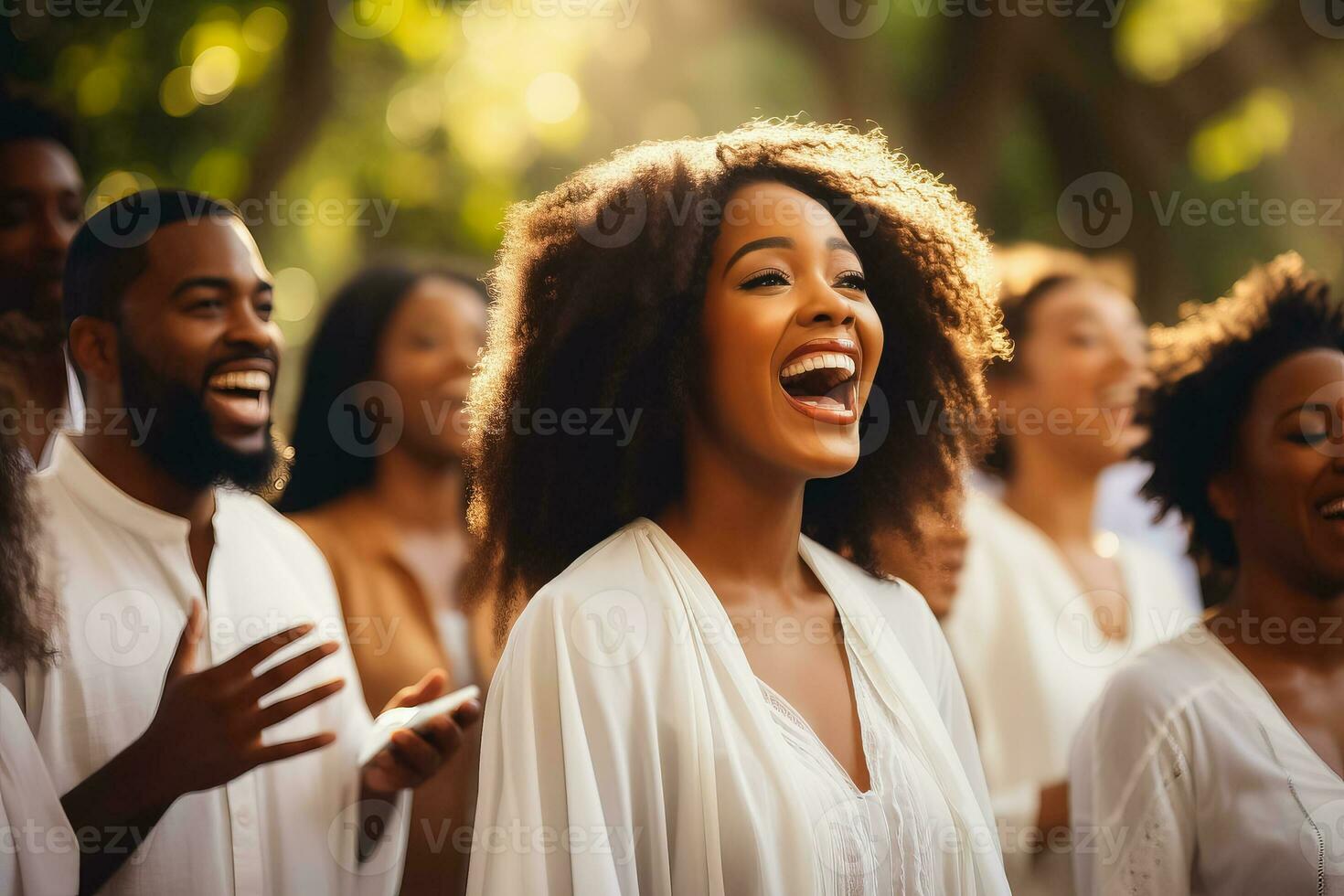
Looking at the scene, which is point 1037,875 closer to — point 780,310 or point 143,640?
point 780,310

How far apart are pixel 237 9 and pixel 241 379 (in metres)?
3.67

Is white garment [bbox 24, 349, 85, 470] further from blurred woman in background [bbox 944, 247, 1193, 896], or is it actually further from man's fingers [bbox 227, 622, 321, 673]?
blurred woman in background [bbox 944, 247, 1193, 896]

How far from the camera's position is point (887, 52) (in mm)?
6465

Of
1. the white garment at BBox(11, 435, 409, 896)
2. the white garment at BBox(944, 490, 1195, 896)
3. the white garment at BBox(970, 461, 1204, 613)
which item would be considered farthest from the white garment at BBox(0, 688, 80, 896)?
the white garment at BBox(970, 461, 1204, 613)

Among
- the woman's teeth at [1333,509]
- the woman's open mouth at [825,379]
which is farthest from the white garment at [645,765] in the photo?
the woman's teeth at [1333,509]

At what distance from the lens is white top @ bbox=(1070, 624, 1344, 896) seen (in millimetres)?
2652

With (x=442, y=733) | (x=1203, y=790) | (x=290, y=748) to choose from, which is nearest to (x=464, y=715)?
(x=442, y=733)

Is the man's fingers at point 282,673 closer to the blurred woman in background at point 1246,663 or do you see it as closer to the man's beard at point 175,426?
the man's beard at point 175,426

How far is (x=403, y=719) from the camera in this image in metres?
2.87

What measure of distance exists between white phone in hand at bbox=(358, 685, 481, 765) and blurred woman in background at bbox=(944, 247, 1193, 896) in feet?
5.72

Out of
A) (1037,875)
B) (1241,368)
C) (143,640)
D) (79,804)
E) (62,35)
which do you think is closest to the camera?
(79,804)

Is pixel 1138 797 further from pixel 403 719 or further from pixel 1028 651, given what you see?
pixel 403 719

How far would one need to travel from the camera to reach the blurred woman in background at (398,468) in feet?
12.2

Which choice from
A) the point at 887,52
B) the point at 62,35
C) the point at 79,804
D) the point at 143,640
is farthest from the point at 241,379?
the point at 887,52
